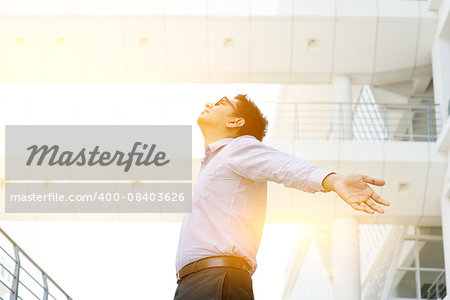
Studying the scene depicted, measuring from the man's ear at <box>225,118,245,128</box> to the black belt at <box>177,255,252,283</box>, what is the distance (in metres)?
0.44

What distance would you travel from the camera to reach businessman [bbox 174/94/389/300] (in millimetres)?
1871

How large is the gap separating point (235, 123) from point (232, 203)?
318 mm

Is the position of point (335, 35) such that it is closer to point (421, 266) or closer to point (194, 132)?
point (194, 132)

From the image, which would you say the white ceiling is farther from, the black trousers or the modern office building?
the black trousers

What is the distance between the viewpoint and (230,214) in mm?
1986

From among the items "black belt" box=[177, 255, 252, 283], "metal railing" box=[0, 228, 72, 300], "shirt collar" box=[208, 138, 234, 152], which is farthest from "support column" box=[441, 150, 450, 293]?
"black belt" box=[177, 255, 252, 283]

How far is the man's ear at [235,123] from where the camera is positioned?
7.29 ft

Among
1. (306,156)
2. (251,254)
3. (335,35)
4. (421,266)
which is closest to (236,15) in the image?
(335,35)

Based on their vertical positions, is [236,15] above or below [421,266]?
above

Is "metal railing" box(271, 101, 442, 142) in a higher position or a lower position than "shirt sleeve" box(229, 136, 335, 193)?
lower

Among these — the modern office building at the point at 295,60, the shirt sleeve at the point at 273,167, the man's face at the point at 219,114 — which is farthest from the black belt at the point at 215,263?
the modern office building at the point at 295,60

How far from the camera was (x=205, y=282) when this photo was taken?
6.23 ft

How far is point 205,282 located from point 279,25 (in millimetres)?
8758

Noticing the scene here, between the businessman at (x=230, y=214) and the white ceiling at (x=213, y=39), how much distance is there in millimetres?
8424
